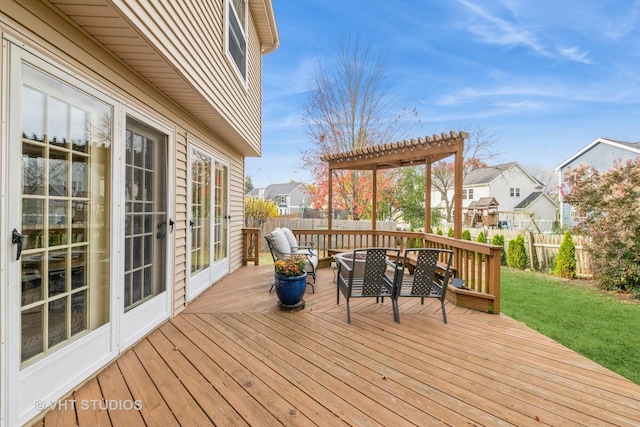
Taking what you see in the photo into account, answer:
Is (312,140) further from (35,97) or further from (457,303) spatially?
(35,97)

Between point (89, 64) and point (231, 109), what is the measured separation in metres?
2.30

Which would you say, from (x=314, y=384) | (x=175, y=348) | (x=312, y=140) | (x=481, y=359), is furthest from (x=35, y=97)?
(x=312, y=140)

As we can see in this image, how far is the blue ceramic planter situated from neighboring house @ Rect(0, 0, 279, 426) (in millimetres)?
1317

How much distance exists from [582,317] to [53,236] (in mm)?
6501

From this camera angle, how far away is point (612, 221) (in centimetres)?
591

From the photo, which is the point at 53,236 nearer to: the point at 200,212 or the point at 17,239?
the point at 17,239

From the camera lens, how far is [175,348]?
2648mm

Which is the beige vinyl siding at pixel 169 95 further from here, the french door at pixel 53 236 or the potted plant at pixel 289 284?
the potted plant at pixel 289 284

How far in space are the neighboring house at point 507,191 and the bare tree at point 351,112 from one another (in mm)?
11761

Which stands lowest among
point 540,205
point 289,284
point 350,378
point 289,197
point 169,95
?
point 350,378

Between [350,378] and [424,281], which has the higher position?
[424,281]

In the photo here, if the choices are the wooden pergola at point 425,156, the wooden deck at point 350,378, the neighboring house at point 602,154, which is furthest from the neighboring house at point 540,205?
the wooden deck at point 350,378

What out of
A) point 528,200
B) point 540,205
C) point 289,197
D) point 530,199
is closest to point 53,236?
point 540,205

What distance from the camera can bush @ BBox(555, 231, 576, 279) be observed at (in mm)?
6875
